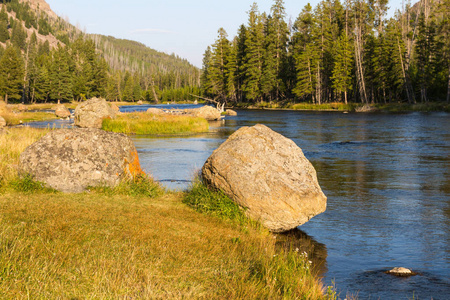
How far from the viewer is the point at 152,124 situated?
4116 centimetres

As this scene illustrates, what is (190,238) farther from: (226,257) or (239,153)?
(239,153)

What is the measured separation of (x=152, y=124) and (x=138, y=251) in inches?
1380

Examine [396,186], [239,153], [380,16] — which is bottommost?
[396,186]

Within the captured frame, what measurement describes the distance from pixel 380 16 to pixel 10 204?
287 feet

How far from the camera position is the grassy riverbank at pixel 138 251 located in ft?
17.8

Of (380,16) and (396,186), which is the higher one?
(380,16)

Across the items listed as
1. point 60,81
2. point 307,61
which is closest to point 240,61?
point 307,61

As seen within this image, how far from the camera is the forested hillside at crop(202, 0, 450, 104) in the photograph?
69.2 metres

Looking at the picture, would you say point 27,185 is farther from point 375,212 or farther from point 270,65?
point 270,65

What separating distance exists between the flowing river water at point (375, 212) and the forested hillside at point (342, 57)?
43.9 meters

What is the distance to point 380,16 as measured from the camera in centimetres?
8431

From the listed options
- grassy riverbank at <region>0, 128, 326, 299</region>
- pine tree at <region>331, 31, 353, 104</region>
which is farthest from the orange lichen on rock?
pine tree at <region>331, 31, 353, 104</region>

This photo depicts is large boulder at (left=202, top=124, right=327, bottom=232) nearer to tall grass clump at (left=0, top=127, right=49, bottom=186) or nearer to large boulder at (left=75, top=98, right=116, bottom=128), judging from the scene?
tall grass clump at (left=0, top=127, right=49, bottom=186)

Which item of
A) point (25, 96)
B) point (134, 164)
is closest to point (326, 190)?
point (134, 164)
